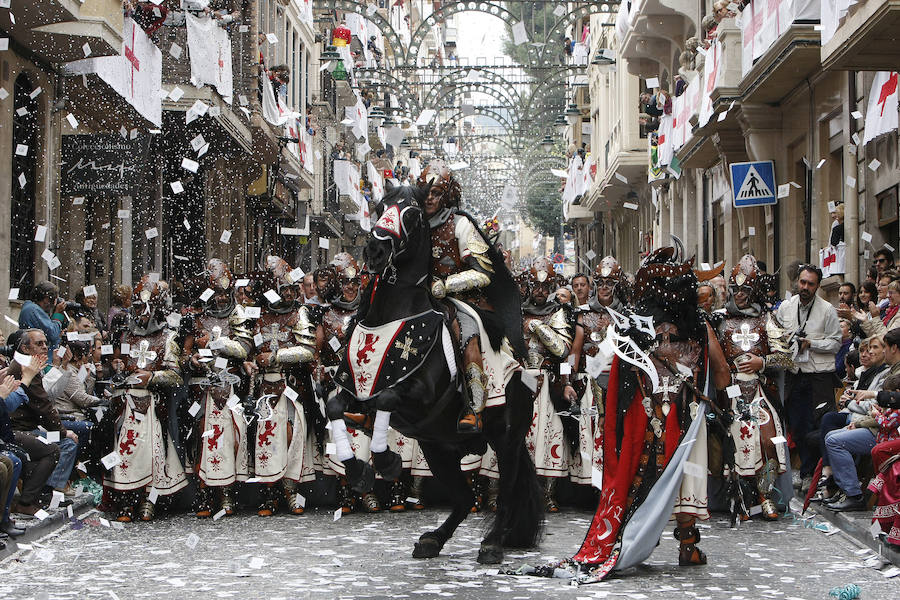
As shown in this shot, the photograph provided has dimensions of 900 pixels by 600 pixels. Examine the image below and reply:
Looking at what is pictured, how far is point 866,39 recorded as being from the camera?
13.0 meters

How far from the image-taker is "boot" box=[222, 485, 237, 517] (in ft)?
37.0

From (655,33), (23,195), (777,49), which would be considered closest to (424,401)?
(23,195)

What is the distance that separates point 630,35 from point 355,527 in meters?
23.6

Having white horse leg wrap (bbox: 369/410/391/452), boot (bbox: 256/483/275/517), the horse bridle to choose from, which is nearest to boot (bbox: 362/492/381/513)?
boot (bbox: 256/483/275/517)

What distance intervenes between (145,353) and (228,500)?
1467 millimetres

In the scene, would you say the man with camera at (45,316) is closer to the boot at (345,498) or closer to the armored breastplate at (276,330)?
the armored breastplate at (276,330)

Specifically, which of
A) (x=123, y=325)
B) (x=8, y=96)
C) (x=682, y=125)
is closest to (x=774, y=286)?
(x=123, y=325)

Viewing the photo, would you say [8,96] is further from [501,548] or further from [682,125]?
[682,125]

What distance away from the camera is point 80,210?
2053cm

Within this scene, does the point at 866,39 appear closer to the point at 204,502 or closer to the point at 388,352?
the point at 388,352

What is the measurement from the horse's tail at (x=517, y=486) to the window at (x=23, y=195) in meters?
10.0

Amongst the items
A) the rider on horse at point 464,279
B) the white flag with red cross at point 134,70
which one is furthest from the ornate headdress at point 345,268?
the white flag with red cross at point 134,70

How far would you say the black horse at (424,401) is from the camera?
8023mm

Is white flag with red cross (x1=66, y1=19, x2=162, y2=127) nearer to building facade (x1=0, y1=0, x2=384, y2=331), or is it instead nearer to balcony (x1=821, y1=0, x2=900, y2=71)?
building facade (x1=0, y1=0, x2=384, y2=331)
